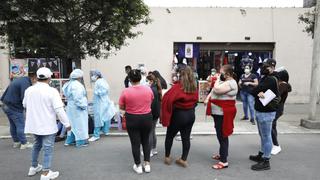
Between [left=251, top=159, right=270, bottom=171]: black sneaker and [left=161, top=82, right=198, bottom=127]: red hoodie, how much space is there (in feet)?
4.75

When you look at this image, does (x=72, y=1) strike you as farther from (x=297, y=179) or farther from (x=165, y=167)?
(x=297, y=179)

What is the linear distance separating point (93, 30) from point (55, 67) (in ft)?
18.2

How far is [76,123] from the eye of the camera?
7266 millimetres

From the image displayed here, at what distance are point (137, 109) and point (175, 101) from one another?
668 mm

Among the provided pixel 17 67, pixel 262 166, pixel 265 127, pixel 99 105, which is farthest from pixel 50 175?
pixel 17 67

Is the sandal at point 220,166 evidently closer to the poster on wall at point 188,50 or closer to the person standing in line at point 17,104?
the person standing in line at point 17,104

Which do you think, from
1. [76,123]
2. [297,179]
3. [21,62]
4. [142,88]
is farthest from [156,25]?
[297,179]

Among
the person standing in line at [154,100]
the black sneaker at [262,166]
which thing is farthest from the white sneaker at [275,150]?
the person standing in line at [154,100]

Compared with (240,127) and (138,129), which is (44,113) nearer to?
(138,129)

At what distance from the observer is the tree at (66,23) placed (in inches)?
334

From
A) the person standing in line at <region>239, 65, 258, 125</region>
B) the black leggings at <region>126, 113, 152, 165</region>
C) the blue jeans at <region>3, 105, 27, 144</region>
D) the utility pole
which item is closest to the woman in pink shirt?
the black leggings at <region>126, 113, 152, 165</region>

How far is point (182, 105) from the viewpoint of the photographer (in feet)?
18.9

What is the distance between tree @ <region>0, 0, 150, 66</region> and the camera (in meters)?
8.49

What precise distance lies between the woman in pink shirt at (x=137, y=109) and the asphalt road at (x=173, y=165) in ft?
1.72
